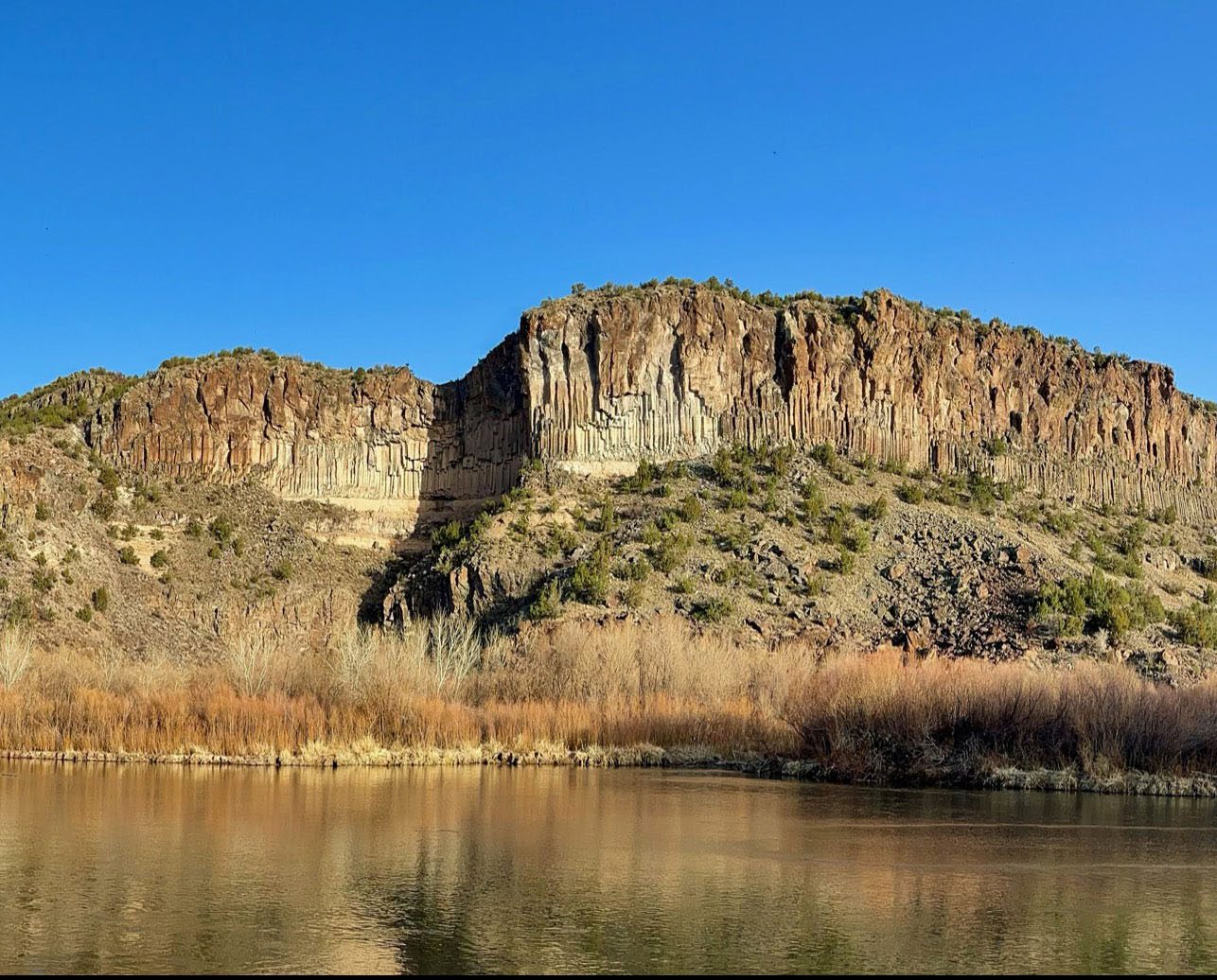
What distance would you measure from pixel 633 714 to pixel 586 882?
26.7 meters

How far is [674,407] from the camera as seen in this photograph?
2997 inches

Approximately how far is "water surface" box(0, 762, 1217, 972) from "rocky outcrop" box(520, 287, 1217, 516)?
43.3m

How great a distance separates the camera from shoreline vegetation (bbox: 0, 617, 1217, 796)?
128 feet

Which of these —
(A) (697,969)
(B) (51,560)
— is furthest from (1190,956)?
(B) (51,560)

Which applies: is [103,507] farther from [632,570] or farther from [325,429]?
[632,570]

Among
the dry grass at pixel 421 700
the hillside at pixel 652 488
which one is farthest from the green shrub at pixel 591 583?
the dry grass at pixel 421 700

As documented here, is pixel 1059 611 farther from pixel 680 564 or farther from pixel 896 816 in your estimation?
pixel 896 816

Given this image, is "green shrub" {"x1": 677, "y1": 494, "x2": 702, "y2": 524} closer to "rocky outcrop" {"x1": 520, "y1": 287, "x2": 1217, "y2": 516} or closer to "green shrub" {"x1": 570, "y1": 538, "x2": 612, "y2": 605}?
"rocky outcrop" {"x1": 520, "y1": 287, "x2": 1217, "y2": 516}

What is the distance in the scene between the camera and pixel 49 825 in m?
25.5

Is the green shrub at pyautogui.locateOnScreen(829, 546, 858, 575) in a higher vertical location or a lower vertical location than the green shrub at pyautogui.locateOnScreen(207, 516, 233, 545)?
lower

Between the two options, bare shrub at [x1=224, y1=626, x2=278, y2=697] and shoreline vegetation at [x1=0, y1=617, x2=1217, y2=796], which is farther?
bare shrub at [x1=224, y1=626, x2=278, y2=697]

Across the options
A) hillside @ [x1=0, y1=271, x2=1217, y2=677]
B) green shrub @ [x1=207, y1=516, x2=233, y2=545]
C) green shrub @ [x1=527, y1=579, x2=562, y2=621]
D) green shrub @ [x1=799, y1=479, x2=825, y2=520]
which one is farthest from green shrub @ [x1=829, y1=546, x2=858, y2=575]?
green shrub @ [x1=207, y1=516, x2=233, y2=545]

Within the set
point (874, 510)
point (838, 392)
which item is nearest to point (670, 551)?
point (874, 510)

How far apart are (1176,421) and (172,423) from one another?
5968 cm
